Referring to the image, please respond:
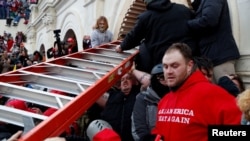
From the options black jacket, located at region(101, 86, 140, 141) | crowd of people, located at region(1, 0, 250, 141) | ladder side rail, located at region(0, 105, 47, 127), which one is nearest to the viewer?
crowd of people, located at region(1, 0, 250, 141)

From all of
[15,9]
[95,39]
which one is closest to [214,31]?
[95,39]

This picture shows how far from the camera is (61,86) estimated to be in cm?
338

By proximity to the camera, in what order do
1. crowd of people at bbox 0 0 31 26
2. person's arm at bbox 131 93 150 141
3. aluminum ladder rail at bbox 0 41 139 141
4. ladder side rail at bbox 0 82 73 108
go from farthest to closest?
crowd of people at bbox 0 0 31 26 → person's arm at bbox 131 93 150 141 → ladder side rail at bbox 0 82 73 108 → aluminum ladder rail at bbox 0 41 139 141

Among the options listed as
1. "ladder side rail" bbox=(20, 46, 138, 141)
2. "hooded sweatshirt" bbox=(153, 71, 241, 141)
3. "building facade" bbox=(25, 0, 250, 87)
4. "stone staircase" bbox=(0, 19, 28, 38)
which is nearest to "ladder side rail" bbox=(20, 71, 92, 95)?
"ladder side rail" bbox=(20, 46, 138, 141)

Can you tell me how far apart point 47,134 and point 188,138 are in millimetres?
925

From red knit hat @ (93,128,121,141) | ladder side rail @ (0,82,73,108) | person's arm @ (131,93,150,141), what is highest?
ladder side rail @ (0,82,73,108)

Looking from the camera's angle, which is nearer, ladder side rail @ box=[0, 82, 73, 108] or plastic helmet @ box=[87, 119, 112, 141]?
ladder side rail @ box=[0, 82, 73, 108]

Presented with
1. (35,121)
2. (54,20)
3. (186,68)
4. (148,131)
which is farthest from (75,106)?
(54,20)

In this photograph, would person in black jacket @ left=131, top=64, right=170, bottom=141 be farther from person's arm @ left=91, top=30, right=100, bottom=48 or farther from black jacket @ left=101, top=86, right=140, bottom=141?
person's arm @ left=91, top=30, right=100, bottom=48

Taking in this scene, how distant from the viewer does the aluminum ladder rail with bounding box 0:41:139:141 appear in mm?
2523

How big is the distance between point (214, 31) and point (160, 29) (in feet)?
1.90

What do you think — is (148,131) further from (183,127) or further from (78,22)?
(78,22)

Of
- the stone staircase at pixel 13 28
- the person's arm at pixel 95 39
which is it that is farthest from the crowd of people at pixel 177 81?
the stone staircase at pixel 13 28

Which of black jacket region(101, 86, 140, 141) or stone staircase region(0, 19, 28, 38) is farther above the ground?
stone staircase region(0, 19, 28, 38)
